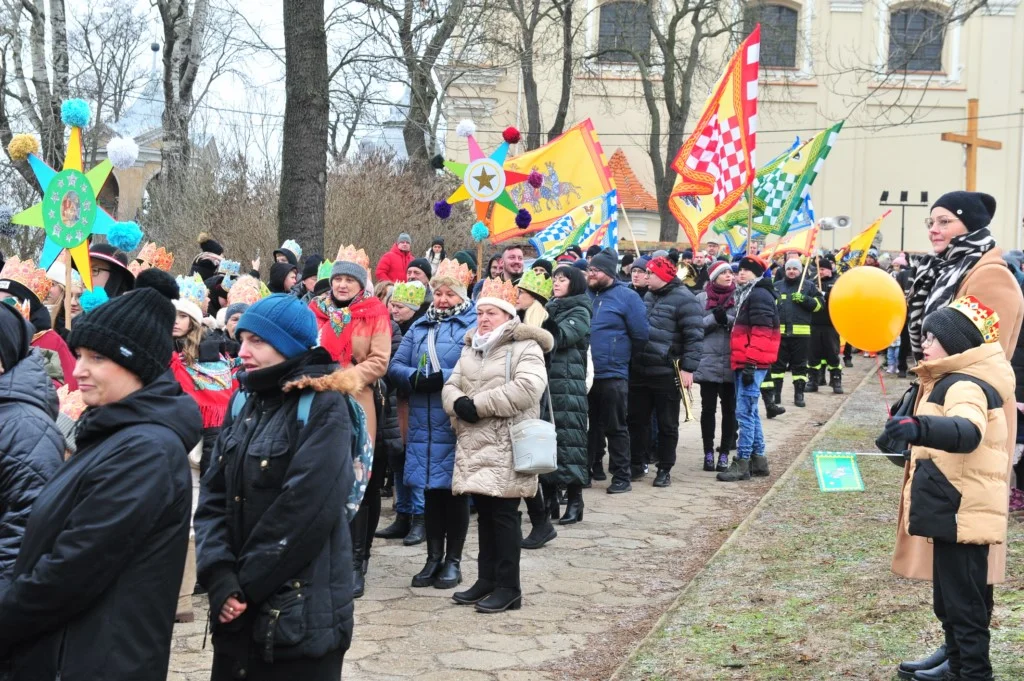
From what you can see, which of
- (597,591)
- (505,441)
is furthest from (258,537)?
(597,591)

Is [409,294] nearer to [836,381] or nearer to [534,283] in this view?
[534,283]

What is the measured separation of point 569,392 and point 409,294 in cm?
142

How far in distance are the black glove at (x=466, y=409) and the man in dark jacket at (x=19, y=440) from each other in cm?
334

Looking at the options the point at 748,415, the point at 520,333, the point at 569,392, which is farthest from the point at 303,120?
the point at 520,333

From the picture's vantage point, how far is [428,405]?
25.3ft

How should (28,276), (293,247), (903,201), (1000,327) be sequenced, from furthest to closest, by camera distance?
1. (903,201)
2. (293,247)
3. (28,276)
4. (1000,327)

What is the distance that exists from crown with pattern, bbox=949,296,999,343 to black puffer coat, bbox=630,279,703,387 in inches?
220

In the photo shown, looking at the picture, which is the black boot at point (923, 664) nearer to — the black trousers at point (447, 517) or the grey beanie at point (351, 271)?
the black trousers at point (447, 517)

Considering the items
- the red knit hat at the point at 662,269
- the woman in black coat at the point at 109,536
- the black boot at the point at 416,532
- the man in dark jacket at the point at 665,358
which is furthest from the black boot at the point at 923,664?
the red knit hat at the point at 662,269

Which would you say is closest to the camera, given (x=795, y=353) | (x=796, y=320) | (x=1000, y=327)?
(x=1000, y=327)

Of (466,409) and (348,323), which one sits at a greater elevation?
(348,323)

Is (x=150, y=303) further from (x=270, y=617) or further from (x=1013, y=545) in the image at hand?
(x=1013, y=545)

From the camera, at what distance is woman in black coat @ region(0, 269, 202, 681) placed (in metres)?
3.26

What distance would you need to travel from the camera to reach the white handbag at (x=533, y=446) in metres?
6.99
